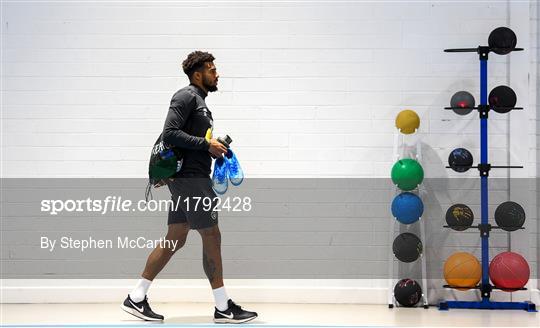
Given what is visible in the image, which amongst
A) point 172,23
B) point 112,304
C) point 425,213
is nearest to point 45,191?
point 112,304

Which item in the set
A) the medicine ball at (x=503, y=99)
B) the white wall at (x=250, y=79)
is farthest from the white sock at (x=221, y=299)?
the medicine ball at (x=503, y=99)

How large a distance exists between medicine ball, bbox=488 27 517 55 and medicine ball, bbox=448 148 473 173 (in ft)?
2.59

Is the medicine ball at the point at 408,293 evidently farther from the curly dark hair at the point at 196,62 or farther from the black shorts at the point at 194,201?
the curly dark hair at the point at 196,62

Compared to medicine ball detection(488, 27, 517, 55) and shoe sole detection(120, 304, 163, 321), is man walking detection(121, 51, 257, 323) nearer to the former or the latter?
shoe sole detection(120, 304, 163, 321)

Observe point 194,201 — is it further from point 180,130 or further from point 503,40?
point 503,40

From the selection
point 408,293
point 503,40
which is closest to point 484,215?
point 408,293

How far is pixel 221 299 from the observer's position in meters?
5.68

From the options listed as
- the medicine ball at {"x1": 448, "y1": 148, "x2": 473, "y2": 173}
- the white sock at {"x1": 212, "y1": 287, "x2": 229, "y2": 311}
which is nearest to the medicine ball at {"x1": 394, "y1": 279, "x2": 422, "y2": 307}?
the medicine ball at {"x1": 448, "y1": 148, "x2": 473, "y2": 173}

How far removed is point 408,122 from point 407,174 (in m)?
0.39

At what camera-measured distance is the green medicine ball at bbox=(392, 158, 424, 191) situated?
633cm

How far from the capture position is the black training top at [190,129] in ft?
18.2

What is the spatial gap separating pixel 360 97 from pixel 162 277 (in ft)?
6.94

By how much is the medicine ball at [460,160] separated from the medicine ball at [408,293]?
0.92 m

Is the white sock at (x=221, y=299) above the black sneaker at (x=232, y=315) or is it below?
above
